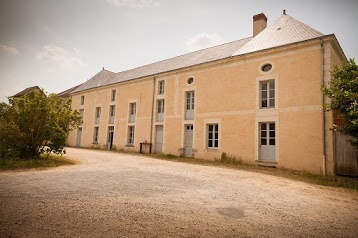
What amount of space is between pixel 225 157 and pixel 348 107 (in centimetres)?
573

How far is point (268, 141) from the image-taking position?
1005cm

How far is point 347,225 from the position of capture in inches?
126

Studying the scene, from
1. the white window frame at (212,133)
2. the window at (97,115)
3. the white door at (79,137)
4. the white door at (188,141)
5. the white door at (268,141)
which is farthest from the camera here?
the white door at (79,137)

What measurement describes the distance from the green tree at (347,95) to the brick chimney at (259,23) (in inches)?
294

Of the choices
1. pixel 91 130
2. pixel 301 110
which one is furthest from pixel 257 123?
pixel 91 130

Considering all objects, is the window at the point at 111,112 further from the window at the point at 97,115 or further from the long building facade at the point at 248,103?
the window at the point at 97,115

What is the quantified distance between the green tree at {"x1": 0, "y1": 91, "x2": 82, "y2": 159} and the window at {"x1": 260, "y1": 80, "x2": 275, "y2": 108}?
30.3ft

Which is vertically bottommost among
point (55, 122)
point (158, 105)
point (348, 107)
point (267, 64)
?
point (55, 122)

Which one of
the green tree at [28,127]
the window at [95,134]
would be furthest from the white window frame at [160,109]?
the window at [95,134]

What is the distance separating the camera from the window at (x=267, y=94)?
10.3 metres

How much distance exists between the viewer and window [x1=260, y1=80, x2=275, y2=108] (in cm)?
1033

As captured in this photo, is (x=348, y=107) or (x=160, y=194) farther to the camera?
(x=348, y=107)

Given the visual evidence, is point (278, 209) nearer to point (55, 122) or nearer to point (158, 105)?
point (55, 122)

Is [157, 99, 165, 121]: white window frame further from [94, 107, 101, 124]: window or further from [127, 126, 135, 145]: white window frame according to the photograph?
[94, 107, 101, 124]: window
